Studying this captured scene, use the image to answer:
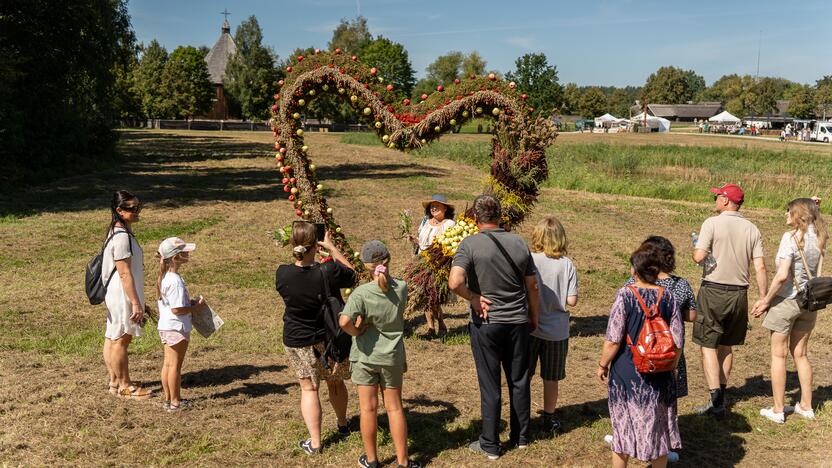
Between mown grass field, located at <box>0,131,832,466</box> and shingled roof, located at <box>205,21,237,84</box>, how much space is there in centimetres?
8466

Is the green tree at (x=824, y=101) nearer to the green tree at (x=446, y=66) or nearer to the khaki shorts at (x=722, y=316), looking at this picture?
the green tree at (x=446, y=66)

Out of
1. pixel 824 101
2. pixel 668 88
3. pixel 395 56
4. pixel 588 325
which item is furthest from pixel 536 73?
pixel 668 88

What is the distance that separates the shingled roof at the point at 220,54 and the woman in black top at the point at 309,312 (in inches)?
4013

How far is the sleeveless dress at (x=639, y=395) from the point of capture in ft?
15.4

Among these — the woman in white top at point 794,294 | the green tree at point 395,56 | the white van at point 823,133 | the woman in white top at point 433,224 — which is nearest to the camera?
the woman in white top at point 794,294

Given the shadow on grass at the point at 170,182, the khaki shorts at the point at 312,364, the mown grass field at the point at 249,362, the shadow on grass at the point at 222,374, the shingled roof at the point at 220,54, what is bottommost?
the shadow on grass at the point at 222,374

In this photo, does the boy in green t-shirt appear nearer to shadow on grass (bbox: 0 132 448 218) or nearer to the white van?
shadow on grass (bbox: 0 132 448 218)

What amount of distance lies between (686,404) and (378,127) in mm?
4579

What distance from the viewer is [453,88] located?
8469 millimetres

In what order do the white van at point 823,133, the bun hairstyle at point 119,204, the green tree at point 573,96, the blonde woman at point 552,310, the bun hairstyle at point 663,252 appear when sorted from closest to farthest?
the bun hairstyle at point 663,252 → the blonde woman at point 552,310 → the bun hairstyle at point 119,204 → the white van at point 823,133 → the green tree at point 573,96

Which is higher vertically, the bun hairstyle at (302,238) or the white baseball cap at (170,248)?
the bun hairstyle at (302,238)

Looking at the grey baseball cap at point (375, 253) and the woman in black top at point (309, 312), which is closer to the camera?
the grey baseball cap at point (375, 253)

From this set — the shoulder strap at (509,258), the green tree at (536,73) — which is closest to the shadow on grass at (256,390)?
the shoulder strap at (509,258)

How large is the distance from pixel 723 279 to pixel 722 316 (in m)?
0.35
